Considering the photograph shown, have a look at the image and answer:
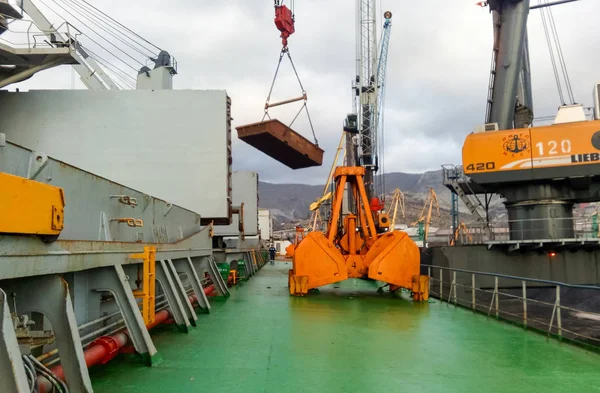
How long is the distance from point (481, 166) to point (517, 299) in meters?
7.10

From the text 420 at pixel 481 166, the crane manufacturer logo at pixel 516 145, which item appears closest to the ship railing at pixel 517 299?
the text 420 at pixel 481 166

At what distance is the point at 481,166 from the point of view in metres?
18.7

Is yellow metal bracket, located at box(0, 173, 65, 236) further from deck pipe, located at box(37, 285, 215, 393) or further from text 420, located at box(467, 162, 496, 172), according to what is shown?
text 420, located at box(467, 162, 496, 172)

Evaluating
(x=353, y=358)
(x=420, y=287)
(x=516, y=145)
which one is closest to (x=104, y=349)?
(x=353, y=358)

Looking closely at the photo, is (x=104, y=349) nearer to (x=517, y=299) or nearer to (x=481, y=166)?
(x=481, y=166)

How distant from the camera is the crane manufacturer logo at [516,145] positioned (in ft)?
59.1

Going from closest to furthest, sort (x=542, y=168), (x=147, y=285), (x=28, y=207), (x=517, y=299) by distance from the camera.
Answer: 1. (x=28, y=207)
2. (x=147, y=285)
3. (x=542, y=168)
4. (x=517, y=299)

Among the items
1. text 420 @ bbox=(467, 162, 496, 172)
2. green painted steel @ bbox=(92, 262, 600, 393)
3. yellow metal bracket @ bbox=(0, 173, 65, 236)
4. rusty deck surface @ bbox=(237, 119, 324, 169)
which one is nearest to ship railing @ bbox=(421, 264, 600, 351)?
green painted steel @ bbox=(92, 262, 600, 393)

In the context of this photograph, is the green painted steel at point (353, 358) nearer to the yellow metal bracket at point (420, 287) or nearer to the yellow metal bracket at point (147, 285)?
the yellow metal bracket at point (147, 285)

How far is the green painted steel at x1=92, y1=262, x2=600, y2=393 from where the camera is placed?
14.7 ft

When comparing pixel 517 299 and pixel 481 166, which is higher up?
pixel 481 166

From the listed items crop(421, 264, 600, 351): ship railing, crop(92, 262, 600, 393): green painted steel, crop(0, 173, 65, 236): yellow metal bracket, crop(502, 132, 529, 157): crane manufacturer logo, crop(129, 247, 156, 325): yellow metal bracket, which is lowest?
crop(421, 264, 600, 351): ship railing

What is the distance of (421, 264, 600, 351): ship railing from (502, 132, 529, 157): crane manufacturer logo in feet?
17.6

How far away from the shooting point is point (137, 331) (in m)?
4.98
